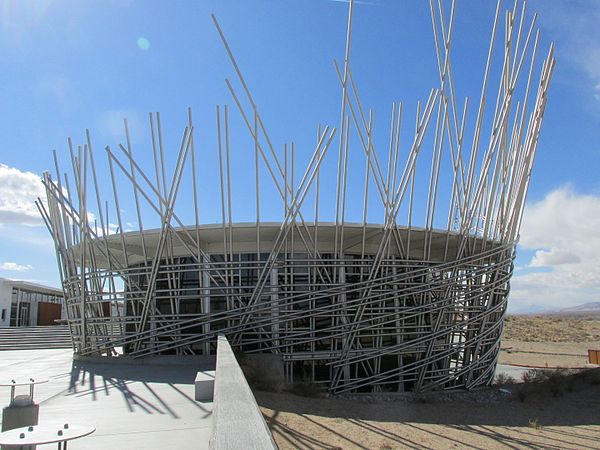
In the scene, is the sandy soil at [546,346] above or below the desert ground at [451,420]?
below

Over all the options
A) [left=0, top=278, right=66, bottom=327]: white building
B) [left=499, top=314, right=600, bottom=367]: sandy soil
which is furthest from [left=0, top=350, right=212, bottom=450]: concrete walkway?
[left=0, top=278, right=66, bottom=327]: white building

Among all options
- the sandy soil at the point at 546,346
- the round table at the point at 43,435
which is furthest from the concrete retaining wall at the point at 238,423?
the sandy soil at the point at 546,346

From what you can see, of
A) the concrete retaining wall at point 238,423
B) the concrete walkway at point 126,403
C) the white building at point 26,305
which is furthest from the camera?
A: the white building at point 26,305

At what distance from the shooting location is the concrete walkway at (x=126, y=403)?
5125 mm

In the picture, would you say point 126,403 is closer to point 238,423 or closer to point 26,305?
point 238,423

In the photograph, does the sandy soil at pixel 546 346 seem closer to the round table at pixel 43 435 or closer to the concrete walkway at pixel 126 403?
the concrete walkway at pixel 126 403

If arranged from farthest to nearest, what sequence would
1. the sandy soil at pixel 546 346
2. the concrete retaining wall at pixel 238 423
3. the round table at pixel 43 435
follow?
the sandy soil at pixel 546 346, the round table at pixel 43 435, the concrete retaining wall at pixel 238 423

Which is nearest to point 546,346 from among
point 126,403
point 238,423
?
point 126,403

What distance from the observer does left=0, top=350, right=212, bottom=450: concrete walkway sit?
5125mm

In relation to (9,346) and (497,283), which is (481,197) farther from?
(9,346)

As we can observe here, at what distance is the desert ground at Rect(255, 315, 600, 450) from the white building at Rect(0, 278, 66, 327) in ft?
93.7

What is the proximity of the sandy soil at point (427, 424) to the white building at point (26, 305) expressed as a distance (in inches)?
1128

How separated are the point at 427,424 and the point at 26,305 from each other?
35.7 metres

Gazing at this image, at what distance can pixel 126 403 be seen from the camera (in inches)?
283
